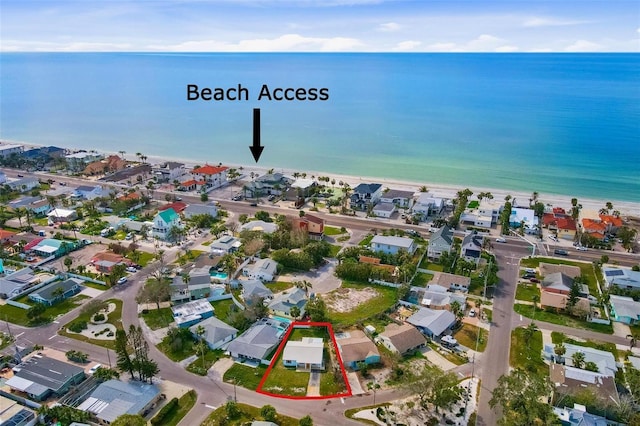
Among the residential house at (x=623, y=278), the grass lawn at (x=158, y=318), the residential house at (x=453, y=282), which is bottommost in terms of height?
the grass lawn at (x=158, y=318)

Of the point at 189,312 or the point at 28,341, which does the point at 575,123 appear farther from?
the point at 28,341

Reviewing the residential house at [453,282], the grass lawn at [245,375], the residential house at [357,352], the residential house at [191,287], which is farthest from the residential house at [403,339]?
the residential house at [191,287]

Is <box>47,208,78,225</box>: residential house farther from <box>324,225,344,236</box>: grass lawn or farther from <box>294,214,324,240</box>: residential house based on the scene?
<box>324,225,344,236</box>: grass lawn

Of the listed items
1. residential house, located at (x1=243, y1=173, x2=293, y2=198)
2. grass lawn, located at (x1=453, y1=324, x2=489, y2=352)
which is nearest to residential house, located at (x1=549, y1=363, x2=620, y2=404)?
grass lawn, located at (x1=453, y1=324, x2=489, y2=352)

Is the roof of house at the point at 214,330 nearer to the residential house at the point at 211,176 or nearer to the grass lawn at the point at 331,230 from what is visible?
the grass lawn at the point at 331,230

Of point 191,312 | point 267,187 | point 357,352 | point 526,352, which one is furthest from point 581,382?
point 267,187

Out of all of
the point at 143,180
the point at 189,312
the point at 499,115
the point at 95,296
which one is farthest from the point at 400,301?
the point at 499,115

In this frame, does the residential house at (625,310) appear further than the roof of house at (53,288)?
No
